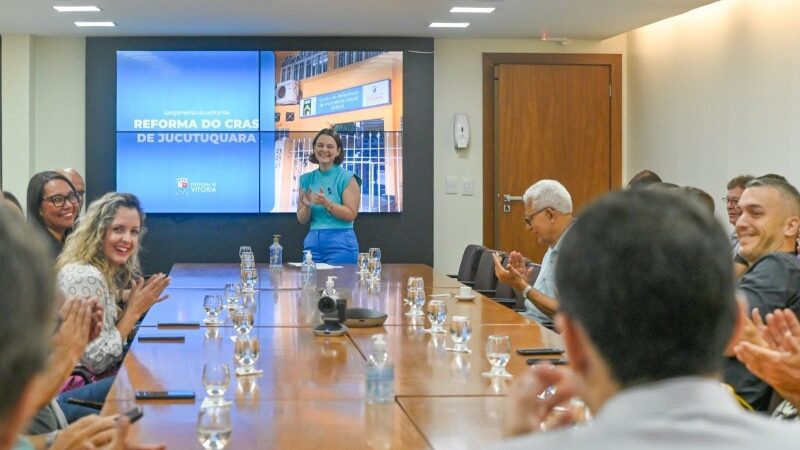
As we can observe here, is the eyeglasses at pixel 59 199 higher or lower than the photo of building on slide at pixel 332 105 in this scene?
lower

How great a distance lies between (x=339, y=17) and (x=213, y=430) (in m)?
6.64

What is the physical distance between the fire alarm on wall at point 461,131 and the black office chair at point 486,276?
294 centimetres

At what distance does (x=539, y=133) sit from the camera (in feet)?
33.3

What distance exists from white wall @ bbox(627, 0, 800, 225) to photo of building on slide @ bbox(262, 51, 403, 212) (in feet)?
7.78

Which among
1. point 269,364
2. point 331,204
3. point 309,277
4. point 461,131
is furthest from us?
point 461,131

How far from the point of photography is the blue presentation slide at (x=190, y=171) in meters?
9.76

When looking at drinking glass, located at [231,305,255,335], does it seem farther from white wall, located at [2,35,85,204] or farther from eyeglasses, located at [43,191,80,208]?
white wall, located at [2,35,85,204]

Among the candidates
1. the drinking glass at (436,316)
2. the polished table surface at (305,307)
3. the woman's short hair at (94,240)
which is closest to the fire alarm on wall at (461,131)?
the polished table surface at (305,307)

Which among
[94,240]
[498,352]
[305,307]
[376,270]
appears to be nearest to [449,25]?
[376,270]

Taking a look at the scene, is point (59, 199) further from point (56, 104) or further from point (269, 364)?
point (56, 104)

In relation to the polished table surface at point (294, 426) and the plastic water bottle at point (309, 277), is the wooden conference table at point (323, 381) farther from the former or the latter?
the plastic water bottle at point (309, 277)

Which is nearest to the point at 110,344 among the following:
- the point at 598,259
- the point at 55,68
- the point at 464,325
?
the point at 464,325

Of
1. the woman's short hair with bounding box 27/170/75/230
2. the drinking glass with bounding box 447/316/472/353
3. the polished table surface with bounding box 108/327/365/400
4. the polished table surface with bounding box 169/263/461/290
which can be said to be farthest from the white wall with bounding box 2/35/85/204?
the drinking glass with bounding box 447/316/472/353

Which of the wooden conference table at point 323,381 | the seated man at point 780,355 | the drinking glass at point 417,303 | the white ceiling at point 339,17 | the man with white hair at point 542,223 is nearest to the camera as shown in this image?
the wooden conference table at point 323,381
